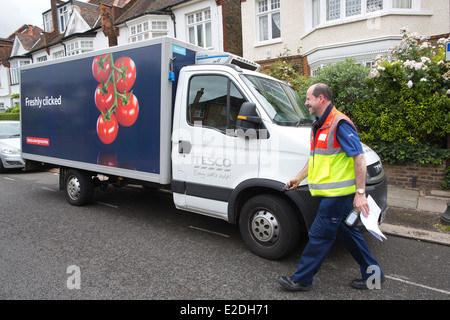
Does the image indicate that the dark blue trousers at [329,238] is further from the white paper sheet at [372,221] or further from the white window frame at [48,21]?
the white window frame at [48,21]

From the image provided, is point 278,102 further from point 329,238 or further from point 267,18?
point 267,18

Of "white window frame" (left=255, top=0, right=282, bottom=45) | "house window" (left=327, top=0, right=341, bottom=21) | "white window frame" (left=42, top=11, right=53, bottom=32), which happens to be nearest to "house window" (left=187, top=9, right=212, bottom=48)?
"white window frame" (left=255, top=0, right=282, bottom=45)

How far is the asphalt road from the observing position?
307 cm

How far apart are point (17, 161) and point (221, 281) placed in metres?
9.63

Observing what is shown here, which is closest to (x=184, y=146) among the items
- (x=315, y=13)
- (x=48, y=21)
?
(x=315, y=13)

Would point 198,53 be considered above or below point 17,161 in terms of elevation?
above

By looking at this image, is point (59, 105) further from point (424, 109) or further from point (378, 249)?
point (424, 109)

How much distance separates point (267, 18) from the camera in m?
13.4

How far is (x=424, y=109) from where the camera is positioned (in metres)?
6.35

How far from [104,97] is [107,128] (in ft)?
1.63

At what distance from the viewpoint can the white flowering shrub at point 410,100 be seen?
627cm

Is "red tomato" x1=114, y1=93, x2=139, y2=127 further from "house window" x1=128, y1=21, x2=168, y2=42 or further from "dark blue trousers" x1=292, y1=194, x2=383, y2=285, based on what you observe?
"house window" x1=128, y1=21, x2=168, y2=42

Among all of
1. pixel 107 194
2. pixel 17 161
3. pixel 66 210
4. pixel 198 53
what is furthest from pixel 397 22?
pixel 17 161

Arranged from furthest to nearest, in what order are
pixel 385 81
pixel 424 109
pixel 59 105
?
pixel 385 81, pixel 424 109, pixel 59 105
